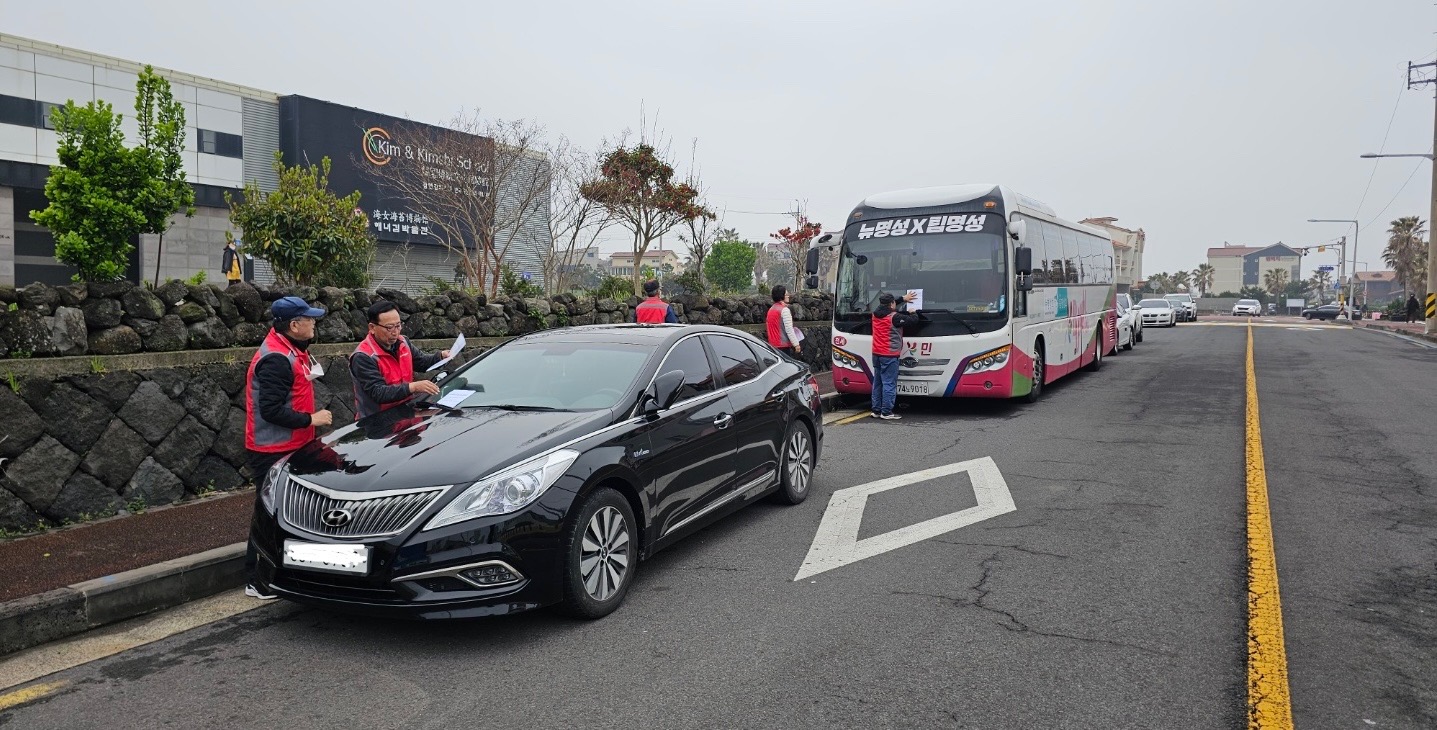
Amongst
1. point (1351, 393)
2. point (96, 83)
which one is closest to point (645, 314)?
point (1351, 393)

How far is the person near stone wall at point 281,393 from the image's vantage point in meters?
5.15

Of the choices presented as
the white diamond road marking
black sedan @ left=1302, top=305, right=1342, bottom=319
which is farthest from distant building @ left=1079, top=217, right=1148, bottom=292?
the white diamond road marking

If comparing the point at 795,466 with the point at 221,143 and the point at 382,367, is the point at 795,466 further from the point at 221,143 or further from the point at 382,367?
the point at 221,143

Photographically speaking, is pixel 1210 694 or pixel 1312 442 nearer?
pixel 1210 694

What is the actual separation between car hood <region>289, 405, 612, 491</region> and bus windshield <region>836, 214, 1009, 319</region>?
7991 mm

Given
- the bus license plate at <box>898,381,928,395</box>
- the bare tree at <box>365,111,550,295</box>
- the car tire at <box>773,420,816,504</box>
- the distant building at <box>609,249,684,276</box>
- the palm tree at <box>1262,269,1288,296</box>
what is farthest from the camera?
the palm tree at <box>1262,269,1288,296</box>

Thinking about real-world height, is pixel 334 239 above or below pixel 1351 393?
above

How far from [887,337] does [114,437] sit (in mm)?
8046

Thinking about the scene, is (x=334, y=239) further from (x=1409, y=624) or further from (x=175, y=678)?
(x=1409, y=624)

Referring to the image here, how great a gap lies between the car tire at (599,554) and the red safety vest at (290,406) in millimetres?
1785

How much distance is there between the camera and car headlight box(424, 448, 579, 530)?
14.0 ft

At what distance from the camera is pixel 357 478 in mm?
4469

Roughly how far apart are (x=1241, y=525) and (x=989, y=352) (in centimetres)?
576

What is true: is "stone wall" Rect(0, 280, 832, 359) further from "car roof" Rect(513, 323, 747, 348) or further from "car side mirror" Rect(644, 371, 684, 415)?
"car side mirror" Rect(644, 371, 684, 415)
